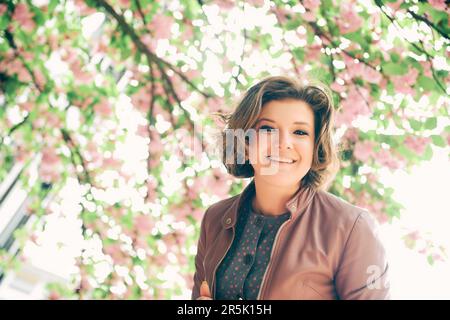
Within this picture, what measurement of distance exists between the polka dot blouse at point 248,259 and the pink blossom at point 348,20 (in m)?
1.30

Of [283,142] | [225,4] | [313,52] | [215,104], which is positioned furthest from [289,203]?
[225,4]

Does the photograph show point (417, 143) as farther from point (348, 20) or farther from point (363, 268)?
point (363, 268)

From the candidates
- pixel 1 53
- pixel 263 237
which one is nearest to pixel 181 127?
pixel 1 53

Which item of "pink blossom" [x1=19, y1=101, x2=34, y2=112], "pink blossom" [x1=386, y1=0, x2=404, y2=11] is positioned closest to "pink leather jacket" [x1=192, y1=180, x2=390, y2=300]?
"pink blossom" [x1=386, y1=0, x2=404, y2=11]

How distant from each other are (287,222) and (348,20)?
1.40m

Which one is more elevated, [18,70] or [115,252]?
[18,70]

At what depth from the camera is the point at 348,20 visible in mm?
2158

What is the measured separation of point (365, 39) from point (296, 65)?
46 cm

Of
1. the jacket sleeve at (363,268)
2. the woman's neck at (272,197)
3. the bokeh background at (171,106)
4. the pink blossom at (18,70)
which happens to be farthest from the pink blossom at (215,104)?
the jacket sleeve at (363,268)

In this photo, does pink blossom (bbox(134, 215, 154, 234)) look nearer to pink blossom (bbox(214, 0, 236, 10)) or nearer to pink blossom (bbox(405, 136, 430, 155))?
pink blossom (bbox(214, 0, 236, 10))

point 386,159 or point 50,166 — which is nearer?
point 386,159

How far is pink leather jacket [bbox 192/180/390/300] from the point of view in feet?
3.16

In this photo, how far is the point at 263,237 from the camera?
1.15 m
